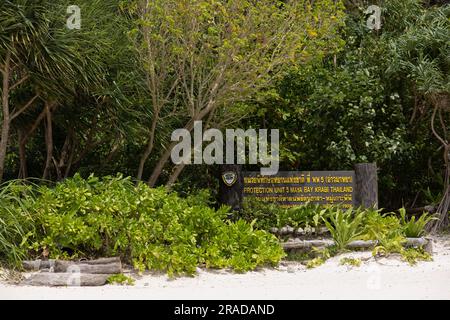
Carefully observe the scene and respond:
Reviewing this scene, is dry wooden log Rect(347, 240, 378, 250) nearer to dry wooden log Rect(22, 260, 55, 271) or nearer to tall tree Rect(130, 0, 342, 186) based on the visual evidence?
tall tree Rect(130, 0, 342, 186)

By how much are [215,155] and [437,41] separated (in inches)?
144

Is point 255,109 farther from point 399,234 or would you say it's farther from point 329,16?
point 399,234

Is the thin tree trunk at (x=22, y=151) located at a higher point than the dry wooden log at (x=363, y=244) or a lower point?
higher

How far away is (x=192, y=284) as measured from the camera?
709 cm

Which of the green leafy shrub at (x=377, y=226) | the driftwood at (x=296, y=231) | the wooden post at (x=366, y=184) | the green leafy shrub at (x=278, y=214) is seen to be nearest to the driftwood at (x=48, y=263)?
the green leafy shrub at (x=278, y=214)

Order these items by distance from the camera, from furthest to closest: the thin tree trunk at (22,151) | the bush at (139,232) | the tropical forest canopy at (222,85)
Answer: the thin tree trunk at (22,151), the tropical forest canopy at (222,85), the bush at (139,232)

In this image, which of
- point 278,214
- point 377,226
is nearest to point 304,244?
point 278,214

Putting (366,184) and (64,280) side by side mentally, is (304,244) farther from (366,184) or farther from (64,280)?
(64,280)

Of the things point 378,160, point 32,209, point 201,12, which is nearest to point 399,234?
point 378,160

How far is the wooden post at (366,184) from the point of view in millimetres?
9570

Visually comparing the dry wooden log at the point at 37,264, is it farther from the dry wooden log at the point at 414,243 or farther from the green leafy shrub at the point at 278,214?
the dry wooden log at the point at 414,243

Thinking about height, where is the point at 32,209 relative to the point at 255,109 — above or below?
below

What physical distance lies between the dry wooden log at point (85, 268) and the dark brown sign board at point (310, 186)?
295cm

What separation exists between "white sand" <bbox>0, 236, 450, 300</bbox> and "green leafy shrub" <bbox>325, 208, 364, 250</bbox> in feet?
0.88
